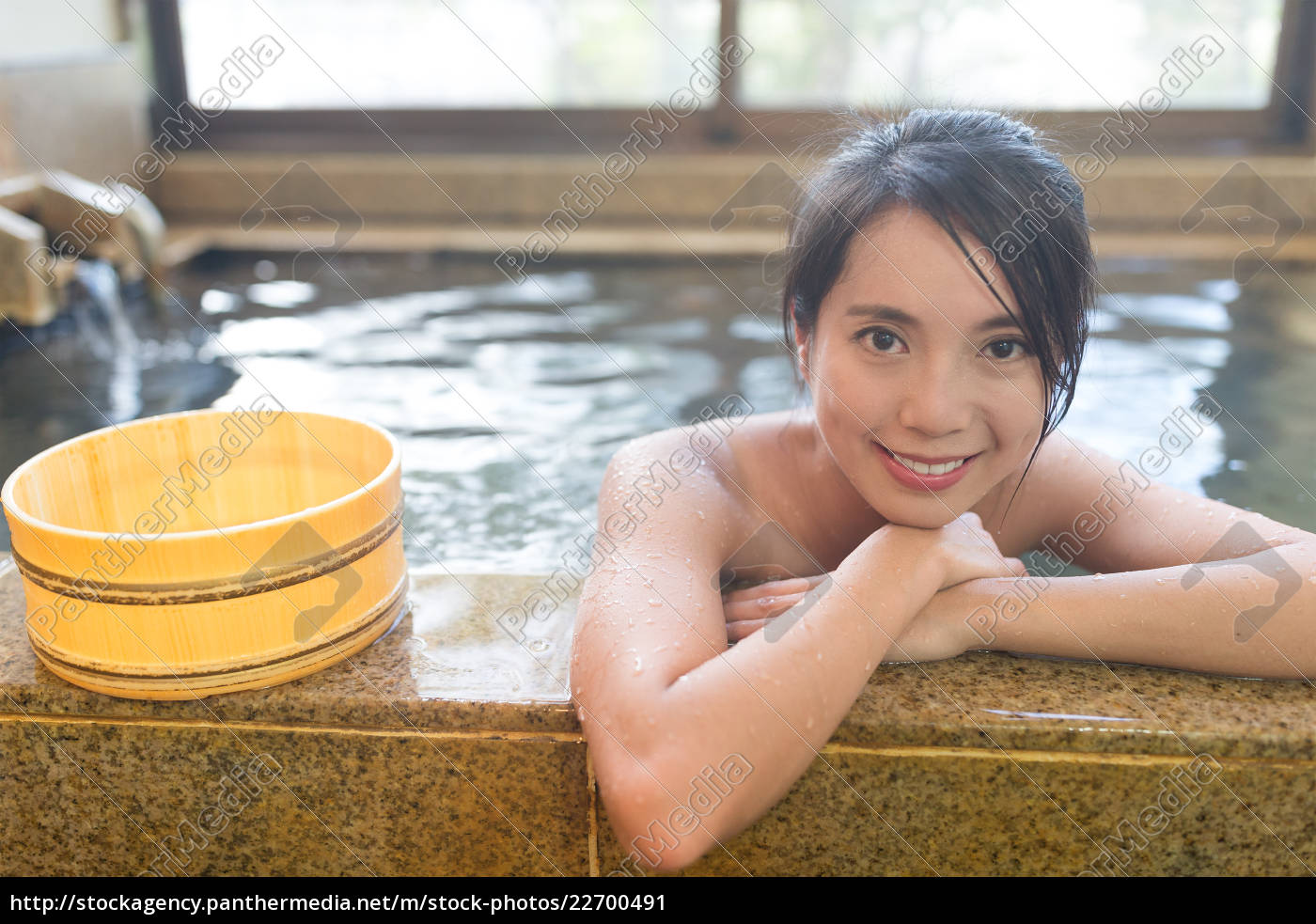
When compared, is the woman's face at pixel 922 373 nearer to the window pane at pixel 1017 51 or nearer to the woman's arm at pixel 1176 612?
the woman's arm at pixel 1176 612

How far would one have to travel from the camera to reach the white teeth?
67.4 inches

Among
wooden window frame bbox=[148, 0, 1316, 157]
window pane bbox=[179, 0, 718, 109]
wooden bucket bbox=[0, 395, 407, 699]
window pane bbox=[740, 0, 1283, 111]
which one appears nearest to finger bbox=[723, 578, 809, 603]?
wooden bucket bbox=[0, 395, 407, 699]

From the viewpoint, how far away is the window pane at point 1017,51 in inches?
289

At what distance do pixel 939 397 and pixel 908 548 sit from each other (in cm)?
Result: 23

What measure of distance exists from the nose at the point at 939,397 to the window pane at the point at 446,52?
254 inches

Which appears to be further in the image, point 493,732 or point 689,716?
point 493,732

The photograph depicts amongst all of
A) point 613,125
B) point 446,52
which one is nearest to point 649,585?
point 613,125

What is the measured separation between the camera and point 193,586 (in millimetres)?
1545

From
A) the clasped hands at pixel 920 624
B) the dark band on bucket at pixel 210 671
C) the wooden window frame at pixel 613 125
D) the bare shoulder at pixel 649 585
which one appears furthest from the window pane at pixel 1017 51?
the dark band on bucket at pixel 210 671
